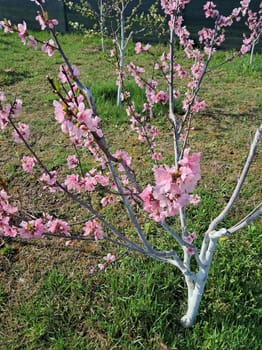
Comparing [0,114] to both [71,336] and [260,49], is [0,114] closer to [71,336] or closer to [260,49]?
[71,336]

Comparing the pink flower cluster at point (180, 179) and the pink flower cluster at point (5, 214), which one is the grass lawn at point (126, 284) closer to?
the pink flower cluster at point (5, 214)

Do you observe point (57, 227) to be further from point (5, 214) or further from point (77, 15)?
point (77, 15)

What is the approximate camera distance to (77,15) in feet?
30.1

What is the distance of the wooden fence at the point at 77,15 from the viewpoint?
8.05 metres

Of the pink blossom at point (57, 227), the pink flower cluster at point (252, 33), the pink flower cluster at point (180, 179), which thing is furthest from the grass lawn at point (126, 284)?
the pink flower cluster at point (180, 179)

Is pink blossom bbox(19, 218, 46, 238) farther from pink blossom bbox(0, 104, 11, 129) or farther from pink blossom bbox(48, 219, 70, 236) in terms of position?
pink blossom bbox(0, 104, 11, 129)

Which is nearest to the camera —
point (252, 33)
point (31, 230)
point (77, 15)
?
point (31, 230)

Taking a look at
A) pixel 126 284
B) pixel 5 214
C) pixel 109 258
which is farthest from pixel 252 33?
pixel 5 214

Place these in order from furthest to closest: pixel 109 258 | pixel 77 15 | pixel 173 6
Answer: pixel 77 15
pixel 109 258
pixel 173 6

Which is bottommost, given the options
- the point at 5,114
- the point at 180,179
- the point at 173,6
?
the point at 180,179

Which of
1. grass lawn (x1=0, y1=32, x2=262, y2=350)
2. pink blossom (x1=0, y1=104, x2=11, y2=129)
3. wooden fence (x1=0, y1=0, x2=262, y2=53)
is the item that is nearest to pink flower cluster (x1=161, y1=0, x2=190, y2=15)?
pink blossom (x1=0, y1=104, x2=11, y2=129)

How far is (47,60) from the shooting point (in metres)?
7.10

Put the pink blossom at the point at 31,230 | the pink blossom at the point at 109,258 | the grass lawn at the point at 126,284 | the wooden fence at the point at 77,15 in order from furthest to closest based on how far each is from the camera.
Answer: the wooden fence at the point at 77,15, the pink blossom at the point at 109,258, the grass lawn at the point at 126,284, the pink blossom at the point at 31,230

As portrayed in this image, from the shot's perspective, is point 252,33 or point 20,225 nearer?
point 20,225
